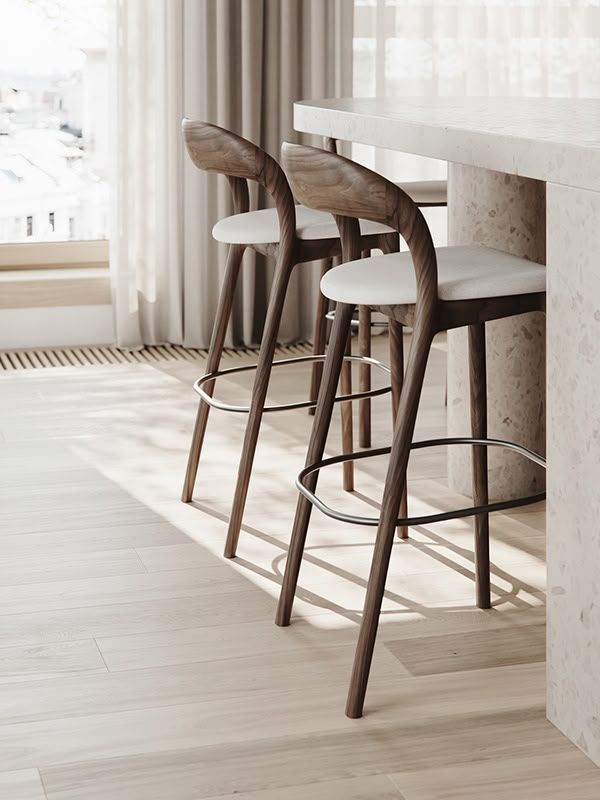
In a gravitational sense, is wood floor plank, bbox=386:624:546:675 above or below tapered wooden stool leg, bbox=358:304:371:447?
below

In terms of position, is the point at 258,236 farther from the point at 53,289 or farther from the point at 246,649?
A: the point at 53,289

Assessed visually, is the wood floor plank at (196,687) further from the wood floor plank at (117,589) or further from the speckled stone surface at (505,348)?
the speckled stone surface at (505,348)

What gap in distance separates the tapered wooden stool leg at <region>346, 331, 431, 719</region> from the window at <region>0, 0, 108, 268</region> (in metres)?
3.34

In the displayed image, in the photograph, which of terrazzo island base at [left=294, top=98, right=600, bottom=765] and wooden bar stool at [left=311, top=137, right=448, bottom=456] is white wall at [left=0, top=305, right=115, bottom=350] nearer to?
wooden bar stool at [left=311, top=137, right=448, bottom=456]

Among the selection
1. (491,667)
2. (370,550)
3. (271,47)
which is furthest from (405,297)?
(271,47)

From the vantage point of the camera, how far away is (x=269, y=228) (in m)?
2.73

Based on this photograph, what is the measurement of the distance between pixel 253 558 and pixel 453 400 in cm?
67

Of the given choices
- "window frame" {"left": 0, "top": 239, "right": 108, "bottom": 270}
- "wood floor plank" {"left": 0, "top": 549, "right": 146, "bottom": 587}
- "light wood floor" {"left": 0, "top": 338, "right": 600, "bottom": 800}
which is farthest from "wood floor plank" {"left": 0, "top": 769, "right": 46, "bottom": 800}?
"window frame" {"left": 0, "top": 239, "right": 108, "bottom": 270}

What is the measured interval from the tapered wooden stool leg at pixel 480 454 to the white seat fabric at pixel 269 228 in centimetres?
45

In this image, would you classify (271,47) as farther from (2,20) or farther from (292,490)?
(292,490)

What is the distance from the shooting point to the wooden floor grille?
4.68m

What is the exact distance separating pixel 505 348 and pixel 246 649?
1.03m

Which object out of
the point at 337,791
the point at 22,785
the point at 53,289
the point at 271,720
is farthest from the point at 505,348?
the point at 53,289

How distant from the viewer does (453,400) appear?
301 centimetres
